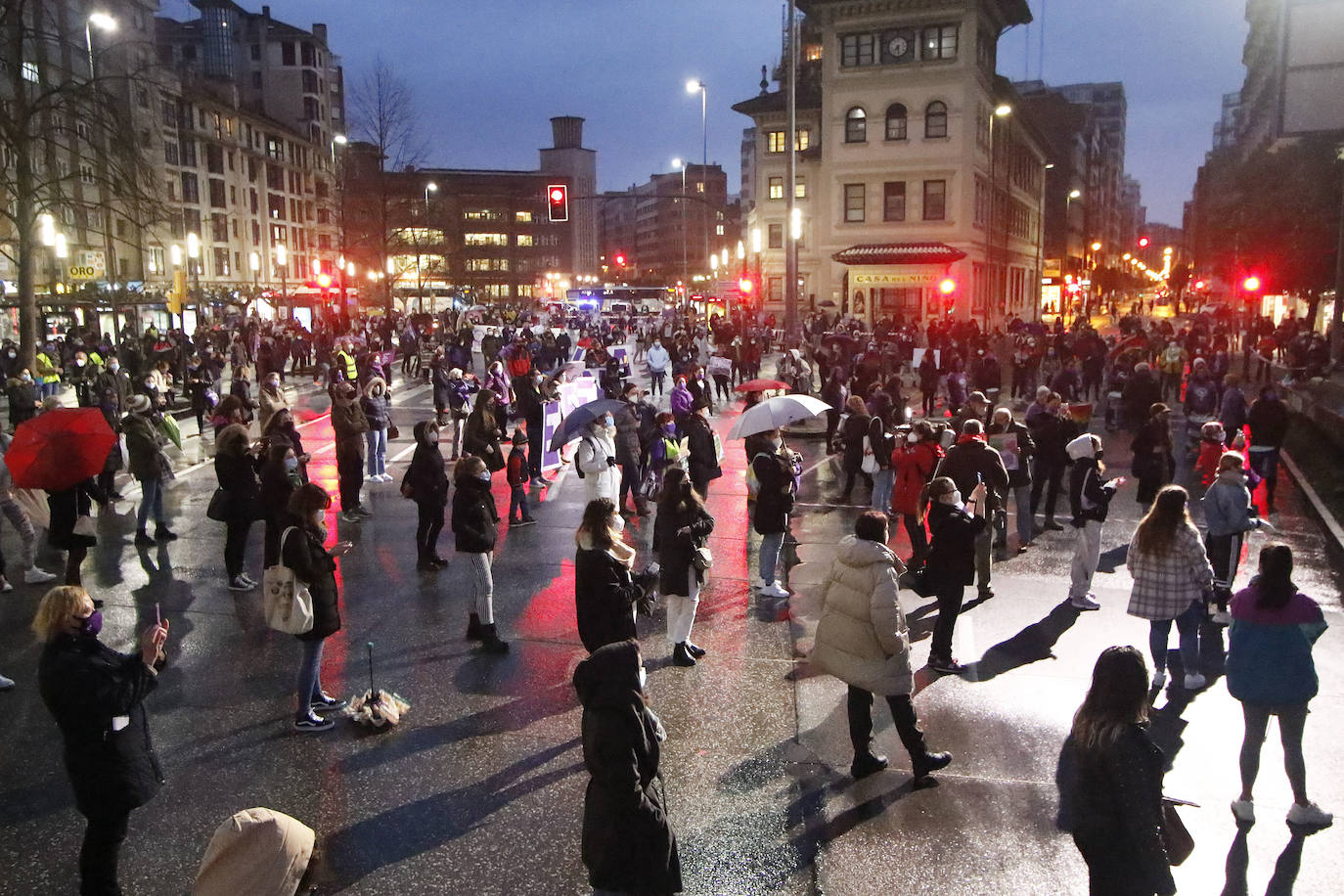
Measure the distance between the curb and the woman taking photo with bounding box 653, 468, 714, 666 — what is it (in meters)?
8.68

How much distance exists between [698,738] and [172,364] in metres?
27.7

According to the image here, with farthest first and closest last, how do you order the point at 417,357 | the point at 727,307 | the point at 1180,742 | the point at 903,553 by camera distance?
the point at 727,307
the point at 417,357
the point at 903,553
the point at 1180,742

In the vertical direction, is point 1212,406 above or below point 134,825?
above

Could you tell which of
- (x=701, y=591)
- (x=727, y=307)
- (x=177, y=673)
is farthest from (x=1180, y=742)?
(x=727, y=307)

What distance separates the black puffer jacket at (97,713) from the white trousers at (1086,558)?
7884 millimetres

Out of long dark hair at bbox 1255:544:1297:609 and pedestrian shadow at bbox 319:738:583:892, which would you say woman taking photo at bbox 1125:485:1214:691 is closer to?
long dark hair at bbox 1255:544:1297:609

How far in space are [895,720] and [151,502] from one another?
9.74 metres

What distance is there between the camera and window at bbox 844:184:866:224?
50.8 metres

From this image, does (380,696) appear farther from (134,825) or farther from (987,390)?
(987,390)

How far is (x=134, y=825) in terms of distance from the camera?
592cm

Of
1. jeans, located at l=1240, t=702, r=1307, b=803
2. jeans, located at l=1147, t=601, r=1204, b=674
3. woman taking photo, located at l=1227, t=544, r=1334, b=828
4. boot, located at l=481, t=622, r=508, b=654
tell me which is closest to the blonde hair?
boot, located at l=481, t=622, r=508, b=654

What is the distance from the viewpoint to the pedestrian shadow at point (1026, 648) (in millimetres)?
8227

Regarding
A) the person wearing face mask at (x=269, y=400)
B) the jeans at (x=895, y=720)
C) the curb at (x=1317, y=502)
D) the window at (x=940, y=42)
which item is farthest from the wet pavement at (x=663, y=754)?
the window at (x=940, y=42)

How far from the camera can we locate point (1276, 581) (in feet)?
18.6
